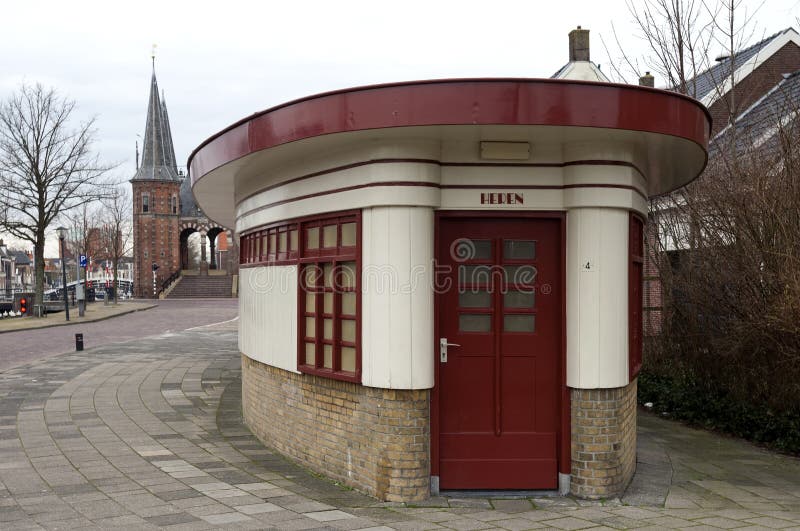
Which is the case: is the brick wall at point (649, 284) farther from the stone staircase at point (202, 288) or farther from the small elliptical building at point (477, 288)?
Result: the stone staircase at point (202, 288)

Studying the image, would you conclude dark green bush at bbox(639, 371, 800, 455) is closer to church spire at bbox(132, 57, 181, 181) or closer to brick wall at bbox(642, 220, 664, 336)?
brick wall at bbox(642, 220, 664, 336)

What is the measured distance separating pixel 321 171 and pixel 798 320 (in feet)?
16.5

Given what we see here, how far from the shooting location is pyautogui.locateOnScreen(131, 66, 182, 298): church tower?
221ft

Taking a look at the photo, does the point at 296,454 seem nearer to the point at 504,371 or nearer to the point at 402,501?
the point at 402,501

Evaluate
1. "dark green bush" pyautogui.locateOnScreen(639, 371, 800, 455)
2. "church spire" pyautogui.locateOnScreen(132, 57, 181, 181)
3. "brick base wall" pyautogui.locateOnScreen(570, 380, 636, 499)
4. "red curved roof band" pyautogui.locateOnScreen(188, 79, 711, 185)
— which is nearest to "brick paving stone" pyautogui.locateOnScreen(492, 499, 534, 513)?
"brick base wall" pyautogui.locateOnScreen(570, 380, 636, 499)

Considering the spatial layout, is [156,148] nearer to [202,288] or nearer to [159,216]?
[159,216]

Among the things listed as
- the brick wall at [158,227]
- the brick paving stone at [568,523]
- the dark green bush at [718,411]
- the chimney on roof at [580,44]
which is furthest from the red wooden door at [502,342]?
the brick wall at [158,227]

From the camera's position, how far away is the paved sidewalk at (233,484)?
535cm

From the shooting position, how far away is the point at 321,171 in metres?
6.45

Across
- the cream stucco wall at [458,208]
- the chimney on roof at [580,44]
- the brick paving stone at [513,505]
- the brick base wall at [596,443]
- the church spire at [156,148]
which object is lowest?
the brick paving stone at [513,505]

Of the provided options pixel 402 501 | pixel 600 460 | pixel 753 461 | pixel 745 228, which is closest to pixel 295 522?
pixel 402 501

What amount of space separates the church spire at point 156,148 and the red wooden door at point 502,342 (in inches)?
2658

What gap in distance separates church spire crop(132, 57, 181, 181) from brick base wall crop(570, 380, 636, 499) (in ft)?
223

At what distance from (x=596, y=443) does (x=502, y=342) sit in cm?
108
